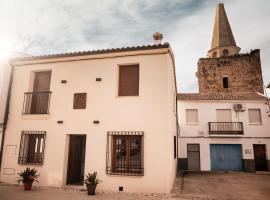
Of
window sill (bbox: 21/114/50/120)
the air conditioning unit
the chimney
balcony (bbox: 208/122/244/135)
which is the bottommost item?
window sill (bbox: 21/114/50/120)

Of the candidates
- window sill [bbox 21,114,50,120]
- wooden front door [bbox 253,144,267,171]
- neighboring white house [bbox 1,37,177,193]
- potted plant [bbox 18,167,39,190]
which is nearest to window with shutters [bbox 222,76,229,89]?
wooden front door [bbox 253,144,267,171]

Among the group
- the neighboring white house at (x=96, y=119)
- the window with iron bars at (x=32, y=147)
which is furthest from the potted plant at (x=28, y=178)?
the window with iron bars at (x=32, y=147)

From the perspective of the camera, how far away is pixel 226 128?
19797 millimetres

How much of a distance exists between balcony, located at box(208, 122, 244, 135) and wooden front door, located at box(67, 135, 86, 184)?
1277 centimetres

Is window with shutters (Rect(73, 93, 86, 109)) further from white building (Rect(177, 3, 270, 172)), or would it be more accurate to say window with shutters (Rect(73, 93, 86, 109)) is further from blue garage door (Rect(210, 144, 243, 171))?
blue garage door (Rect(210, 144, 243, 171))

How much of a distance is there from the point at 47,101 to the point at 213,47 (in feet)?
106

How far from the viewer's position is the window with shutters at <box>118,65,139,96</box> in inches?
380

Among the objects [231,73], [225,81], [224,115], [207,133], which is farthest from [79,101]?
[231,73]

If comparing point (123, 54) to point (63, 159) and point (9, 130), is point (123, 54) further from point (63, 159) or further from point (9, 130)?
point (9, 130)

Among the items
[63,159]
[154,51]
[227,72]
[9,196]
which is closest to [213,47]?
[227,72]

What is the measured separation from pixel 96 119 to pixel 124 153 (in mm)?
1808

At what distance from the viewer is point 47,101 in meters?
10.4

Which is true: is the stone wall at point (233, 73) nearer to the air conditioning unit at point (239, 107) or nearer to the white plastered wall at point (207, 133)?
the white plastered wall at point (207, 133)

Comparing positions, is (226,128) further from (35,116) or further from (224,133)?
(35,116)
